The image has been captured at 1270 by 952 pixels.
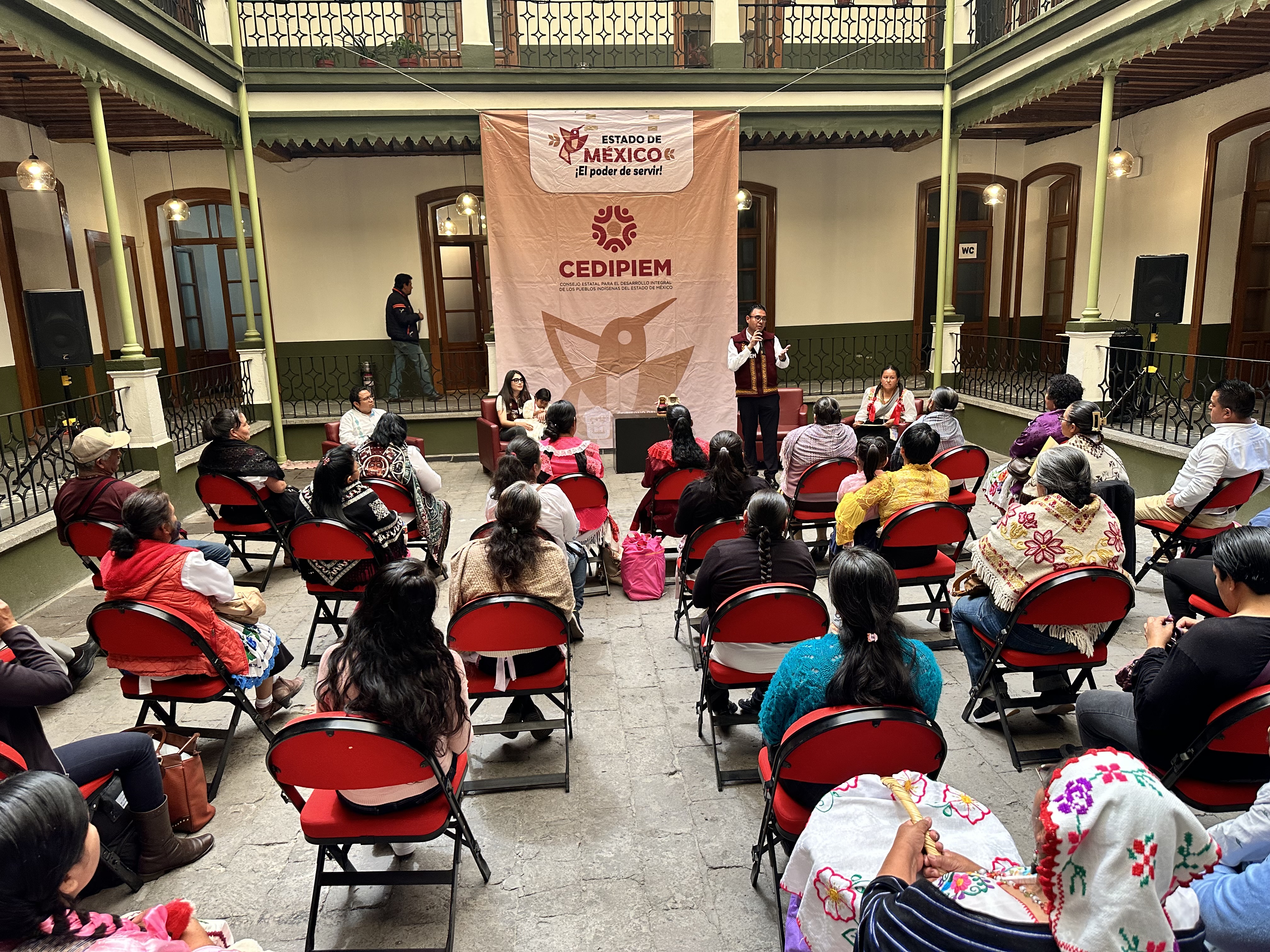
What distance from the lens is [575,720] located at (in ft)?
11.8

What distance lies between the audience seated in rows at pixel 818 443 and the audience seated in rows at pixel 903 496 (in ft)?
3.40

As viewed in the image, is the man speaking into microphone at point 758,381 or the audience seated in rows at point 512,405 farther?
the audience seated in rows at point 512,405

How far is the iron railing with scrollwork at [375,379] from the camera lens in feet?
34.9

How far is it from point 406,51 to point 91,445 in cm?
→ 714

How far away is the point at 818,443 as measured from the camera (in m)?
5.29

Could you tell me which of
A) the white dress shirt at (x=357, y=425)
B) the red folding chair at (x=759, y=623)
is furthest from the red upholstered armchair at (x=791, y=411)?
the red folding chair at (x=759, y=623)

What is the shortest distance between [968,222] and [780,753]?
38.4 feet

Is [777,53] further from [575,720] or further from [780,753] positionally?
[780,753]

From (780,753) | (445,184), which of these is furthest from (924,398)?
(780,753)

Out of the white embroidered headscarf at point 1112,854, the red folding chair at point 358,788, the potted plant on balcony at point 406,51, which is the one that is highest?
the potted plant on balcony at point 406,51

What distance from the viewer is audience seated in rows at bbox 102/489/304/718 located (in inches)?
119

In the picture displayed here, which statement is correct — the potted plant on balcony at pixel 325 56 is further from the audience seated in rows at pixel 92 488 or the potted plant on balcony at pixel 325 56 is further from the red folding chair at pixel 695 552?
the red folding chair at pixel 695 552

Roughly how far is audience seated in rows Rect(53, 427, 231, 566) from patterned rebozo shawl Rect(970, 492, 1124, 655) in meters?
3.76

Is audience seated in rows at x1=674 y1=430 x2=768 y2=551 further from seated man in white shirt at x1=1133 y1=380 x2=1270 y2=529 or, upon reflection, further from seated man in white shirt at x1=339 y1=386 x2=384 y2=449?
seated man in white shirt at x1=339 y1=386 x2=384 y2=449
